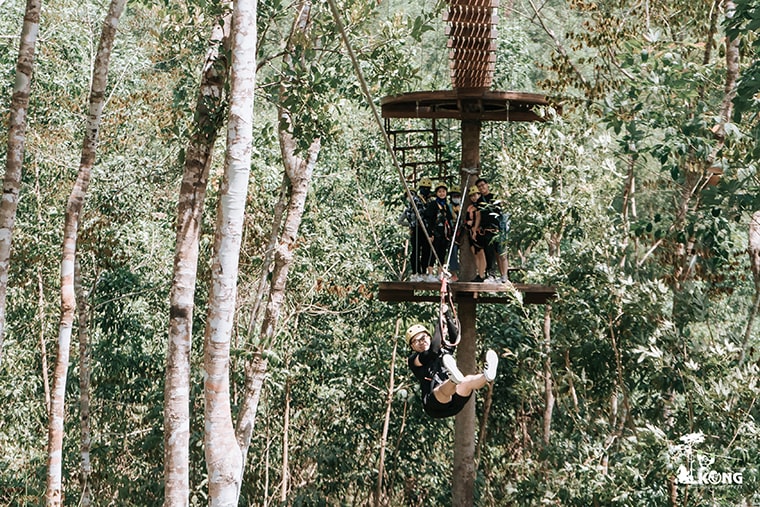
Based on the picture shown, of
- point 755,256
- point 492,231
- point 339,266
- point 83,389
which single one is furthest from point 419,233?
point 83,389

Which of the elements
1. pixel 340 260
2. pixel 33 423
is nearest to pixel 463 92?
pixel 340 260

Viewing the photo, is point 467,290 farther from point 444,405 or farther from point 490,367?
point 490,367

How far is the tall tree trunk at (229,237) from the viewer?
494cm

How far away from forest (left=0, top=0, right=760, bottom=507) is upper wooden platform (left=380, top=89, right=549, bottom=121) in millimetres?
233

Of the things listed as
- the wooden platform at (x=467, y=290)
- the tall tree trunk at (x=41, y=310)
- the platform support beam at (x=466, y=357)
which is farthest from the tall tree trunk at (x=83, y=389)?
the platform support beam at (x=466, y=357)

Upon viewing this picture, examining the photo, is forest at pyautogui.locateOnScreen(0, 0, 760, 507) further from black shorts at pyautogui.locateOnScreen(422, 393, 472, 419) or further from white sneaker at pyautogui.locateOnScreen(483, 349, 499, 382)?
white sneaker at pyautogui.locateOnScreen(483, 349, 499, 382)

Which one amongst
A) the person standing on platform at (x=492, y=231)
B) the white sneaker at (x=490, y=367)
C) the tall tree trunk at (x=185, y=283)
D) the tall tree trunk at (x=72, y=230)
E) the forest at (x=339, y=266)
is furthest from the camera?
the person standing on platform at (x=492, y=231)

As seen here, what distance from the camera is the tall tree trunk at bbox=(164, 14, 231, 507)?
5.98 meters

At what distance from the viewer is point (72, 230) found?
784cm

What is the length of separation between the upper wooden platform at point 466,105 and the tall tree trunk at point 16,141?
285cm

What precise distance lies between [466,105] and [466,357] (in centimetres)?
221

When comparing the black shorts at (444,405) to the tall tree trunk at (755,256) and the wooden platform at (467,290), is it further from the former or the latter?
the tall tree trunk at (755,256)

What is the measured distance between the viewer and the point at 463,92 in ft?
25.5

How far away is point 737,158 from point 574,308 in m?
1.77
